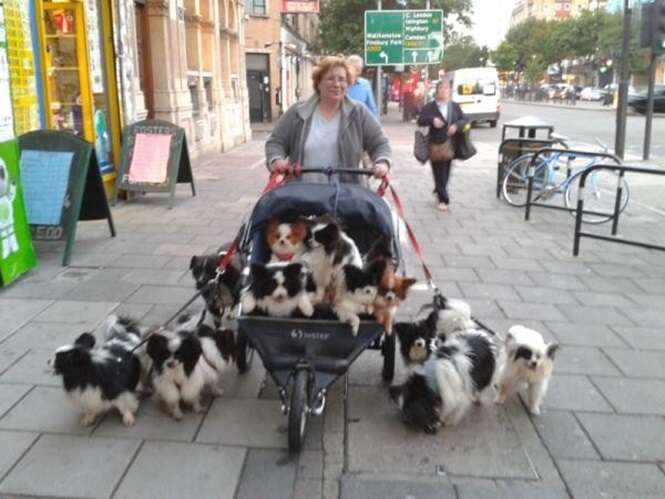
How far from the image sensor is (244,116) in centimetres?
2097

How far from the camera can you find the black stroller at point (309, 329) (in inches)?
133

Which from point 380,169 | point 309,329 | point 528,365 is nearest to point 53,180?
point 380,169

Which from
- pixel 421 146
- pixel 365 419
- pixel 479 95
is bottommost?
pixel 365 419

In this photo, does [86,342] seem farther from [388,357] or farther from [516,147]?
[516,147]

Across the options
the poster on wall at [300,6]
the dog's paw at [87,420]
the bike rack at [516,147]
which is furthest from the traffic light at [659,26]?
the poster on wall at [300,6]

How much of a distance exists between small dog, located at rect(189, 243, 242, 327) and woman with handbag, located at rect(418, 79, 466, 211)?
5736 millimetres

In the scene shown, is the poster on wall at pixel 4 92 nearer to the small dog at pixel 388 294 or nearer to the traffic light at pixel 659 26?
the small dog at pixel 388 294

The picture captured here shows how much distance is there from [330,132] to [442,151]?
18.4ft

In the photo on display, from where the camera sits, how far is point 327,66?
438 cm

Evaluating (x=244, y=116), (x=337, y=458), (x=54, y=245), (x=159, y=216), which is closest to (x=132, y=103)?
(x=159, y=216)

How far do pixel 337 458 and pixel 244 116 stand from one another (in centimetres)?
1859

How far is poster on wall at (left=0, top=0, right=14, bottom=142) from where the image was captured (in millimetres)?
5664

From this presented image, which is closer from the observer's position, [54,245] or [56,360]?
[56,360]

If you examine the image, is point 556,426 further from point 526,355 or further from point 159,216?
point 159,216
